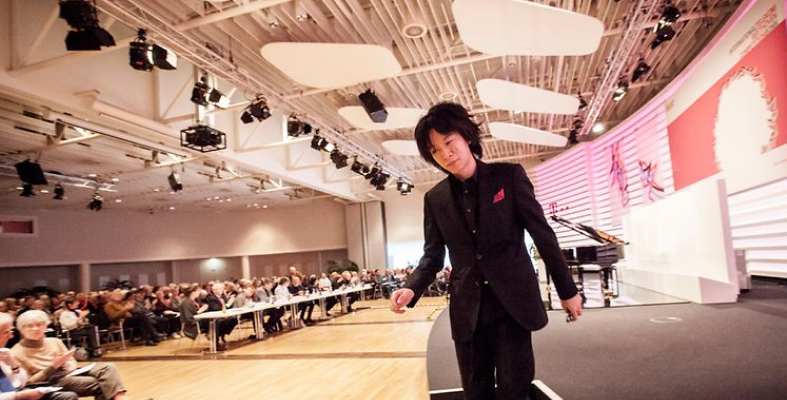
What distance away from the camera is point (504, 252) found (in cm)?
157

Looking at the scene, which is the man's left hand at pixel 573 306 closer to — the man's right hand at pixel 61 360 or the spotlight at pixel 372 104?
the man's right hand at pixel 61 360

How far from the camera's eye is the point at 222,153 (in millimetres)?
10344

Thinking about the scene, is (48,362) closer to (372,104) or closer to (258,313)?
(372,104)

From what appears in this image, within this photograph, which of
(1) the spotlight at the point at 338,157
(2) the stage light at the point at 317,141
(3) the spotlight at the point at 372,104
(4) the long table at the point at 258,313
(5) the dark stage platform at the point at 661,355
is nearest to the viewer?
(5) the dark stage platform at the point at 661,355

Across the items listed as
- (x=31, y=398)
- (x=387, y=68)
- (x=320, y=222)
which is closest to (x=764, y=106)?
(x=387, y=68)

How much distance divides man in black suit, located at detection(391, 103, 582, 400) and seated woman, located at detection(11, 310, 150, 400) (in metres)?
3.67

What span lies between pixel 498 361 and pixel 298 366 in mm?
5356

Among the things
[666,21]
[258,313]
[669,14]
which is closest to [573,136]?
[666,21]

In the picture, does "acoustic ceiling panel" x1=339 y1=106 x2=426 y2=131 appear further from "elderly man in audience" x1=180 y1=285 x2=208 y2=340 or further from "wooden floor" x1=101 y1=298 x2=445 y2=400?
"elderly man in audience" x1=180 y1=285 x2=208 y2=340

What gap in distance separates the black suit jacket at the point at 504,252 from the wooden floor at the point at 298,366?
312 centimetres

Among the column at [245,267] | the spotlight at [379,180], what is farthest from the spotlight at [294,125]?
the column at [245,267]

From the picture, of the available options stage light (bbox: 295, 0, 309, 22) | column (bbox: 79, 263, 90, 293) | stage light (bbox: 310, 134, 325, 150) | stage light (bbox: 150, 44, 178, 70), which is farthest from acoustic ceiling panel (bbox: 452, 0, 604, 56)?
column (bbox: 79, 263, 90, 293)

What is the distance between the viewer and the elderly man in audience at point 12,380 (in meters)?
3.15

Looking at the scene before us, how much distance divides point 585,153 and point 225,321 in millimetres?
10455
